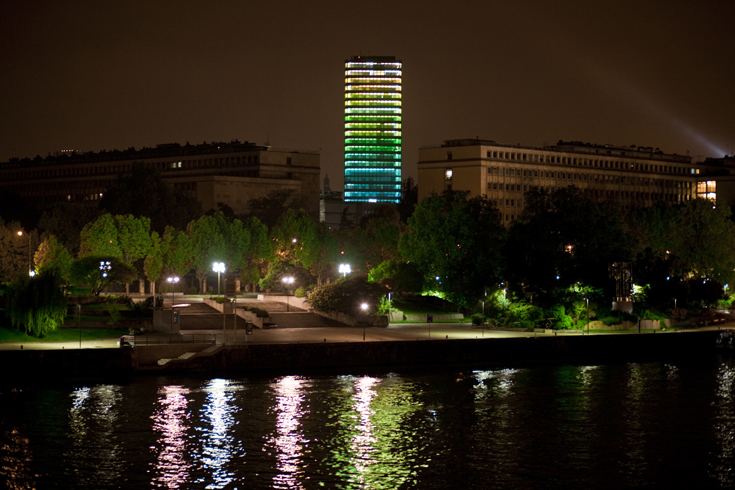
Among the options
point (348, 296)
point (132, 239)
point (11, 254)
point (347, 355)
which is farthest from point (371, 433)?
point (11, 254)

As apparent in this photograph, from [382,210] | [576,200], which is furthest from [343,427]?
[382,210]

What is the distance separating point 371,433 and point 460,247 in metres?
48.9

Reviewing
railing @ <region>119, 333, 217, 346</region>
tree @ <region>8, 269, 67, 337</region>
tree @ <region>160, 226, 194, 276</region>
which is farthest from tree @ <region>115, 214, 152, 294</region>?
railing @ <region>119, 333, 217, 346</region>

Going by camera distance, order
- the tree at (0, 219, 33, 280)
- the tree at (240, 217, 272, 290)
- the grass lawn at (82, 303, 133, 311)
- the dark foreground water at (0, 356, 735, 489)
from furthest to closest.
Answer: the tree at (240, 217, 272, 290) → the tree at (0, 219, 33, 280) → the grass lawn at (82, 303, 133, 311) → the dark foreground water at (0, 356, 735, 489)

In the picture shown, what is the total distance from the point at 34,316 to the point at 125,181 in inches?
3408

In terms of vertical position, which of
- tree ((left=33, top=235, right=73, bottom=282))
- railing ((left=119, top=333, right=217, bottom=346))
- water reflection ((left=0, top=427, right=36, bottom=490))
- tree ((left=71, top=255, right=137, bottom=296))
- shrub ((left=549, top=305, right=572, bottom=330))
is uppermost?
tree ((left=33, top=235, right=73, bottom=282))

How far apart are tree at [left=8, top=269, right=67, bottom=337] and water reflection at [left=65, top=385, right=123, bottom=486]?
10.5 metres

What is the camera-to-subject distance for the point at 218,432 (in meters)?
43.9

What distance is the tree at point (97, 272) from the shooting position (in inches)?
3438

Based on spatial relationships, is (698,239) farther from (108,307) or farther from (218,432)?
(218,432)

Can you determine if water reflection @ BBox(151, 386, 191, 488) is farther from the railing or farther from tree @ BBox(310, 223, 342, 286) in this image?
tree @ BBox(310, 223, 342, 286)

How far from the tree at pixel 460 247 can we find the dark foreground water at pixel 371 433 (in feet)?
89.8

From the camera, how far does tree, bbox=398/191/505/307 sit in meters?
88.1

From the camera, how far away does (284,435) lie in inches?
1714
